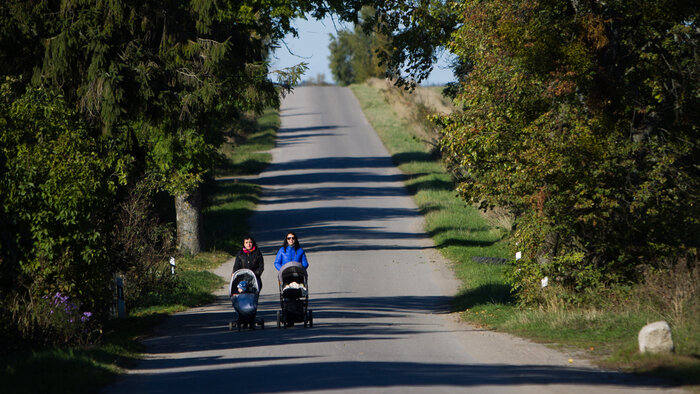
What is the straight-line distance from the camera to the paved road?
10.3 m

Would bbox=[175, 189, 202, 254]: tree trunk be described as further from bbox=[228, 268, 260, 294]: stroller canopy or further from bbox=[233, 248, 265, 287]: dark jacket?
bbox=[228, 268, 260, 294]: stroller canopy

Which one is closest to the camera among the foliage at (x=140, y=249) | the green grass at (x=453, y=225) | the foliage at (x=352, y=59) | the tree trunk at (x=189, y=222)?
the foliage at (x=140, y=249)

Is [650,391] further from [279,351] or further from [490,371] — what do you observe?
[279,351]

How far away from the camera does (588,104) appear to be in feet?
54.0

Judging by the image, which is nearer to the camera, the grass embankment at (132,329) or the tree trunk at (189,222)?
the grass embankment at (132,329)

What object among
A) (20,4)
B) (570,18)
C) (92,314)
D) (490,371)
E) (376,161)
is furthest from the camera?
(376,161)

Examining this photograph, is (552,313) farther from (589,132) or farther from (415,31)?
(415,31)

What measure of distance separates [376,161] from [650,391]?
48.2 m

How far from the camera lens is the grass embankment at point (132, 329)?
35.3 feet

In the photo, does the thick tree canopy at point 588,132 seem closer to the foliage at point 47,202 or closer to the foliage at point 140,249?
the foliage at point 140,249

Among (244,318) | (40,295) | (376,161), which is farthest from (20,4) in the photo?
(376,161)

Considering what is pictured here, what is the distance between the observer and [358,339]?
47.1 feet

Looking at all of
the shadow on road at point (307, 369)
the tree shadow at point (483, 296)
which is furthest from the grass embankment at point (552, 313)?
the shadow on road at point (307, 369)

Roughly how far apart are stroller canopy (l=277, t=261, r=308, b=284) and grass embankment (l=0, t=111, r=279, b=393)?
107 inches
